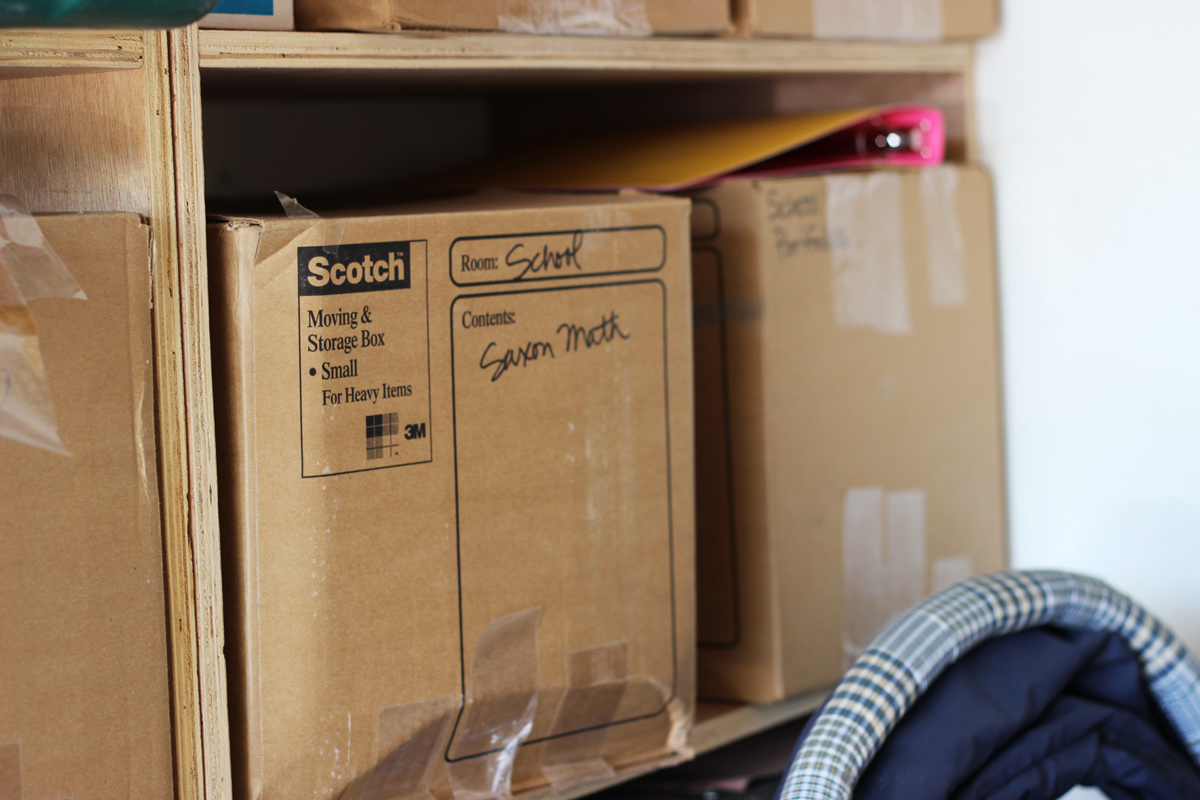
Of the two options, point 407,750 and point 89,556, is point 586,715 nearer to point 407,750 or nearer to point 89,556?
point 407,750

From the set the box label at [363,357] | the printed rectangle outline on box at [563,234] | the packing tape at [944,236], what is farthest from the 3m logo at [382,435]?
the packing tape at [944,236]

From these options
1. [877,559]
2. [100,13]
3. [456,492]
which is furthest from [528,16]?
[877,559]

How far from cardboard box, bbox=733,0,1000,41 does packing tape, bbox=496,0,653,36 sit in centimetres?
13

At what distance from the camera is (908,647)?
821 millimetres

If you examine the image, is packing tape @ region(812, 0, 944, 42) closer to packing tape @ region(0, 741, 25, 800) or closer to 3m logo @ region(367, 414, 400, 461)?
3m logo @ region(367, 414, 400, 461)

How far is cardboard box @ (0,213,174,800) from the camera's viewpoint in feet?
2.30

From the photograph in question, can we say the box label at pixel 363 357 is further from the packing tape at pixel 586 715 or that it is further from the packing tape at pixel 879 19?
the packing tape at pixel 879 19

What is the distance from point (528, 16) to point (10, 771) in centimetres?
67

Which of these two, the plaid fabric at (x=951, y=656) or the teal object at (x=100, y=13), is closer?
the teal object at (x=100, y=13)

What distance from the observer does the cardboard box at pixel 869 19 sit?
41.4 inches

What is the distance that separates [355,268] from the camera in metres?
0.78

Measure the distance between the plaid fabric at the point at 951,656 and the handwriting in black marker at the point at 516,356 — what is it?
0.34 meters

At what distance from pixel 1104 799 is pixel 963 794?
50 centimetres

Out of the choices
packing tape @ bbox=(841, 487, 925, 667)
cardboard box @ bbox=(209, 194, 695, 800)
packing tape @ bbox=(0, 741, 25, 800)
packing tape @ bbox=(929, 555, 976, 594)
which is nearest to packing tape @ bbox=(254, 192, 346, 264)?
cardboard box @ bbox=(209, 194, 695, 800)
